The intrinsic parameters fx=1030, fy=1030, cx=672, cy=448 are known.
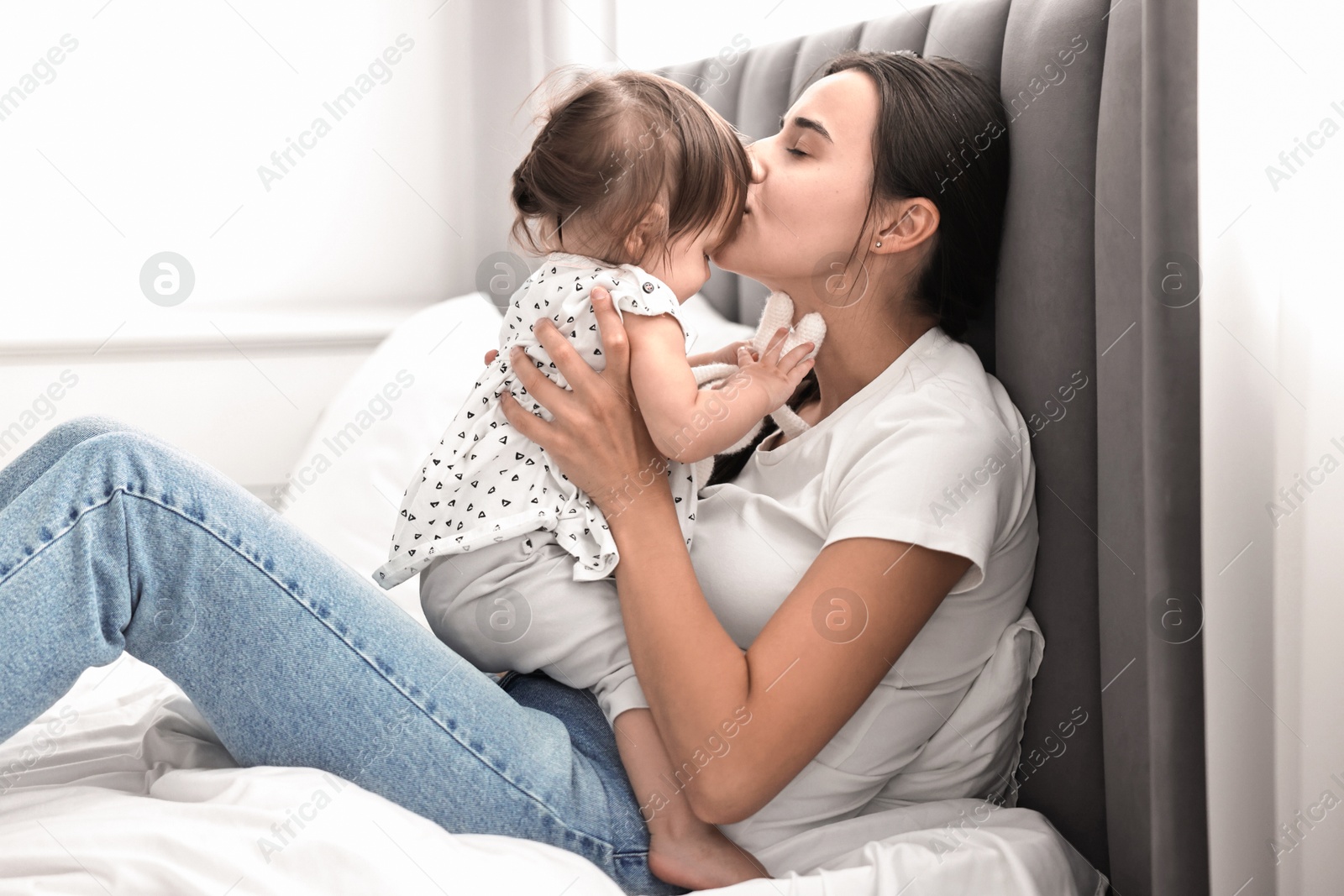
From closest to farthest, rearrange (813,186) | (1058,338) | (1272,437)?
(1272,437), (1058,338), (813,186)

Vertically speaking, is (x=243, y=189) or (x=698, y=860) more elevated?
(x=243, y=189)

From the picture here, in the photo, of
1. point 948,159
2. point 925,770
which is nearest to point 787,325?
point 948,159

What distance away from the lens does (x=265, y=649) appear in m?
0.88

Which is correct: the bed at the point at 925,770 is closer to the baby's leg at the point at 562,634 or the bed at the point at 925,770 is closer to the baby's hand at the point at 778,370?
the baby's leg at the point at 562,634

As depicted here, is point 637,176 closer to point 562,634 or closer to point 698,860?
point 562,634

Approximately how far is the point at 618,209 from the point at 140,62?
208 centimetres

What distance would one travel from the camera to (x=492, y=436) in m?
1.08

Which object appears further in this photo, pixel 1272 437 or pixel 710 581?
pixel 710 581

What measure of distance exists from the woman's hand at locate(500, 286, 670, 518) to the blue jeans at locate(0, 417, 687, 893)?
0.72 feet

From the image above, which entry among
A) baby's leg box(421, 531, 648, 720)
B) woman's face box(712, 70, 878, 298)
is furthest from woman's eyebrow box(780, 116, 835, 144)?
baby's leg box(421, 531, 648, 720)

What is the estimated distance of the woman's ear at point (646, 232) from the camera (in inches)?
41.1

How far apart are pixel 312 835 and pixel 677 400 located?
49 cm

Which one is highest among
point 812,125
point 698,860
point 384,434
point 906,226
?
point 812,125

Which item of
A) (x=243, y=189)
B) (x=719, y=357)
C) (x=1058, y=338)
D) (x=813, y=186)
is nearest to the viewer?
(x=1058, y=338)
